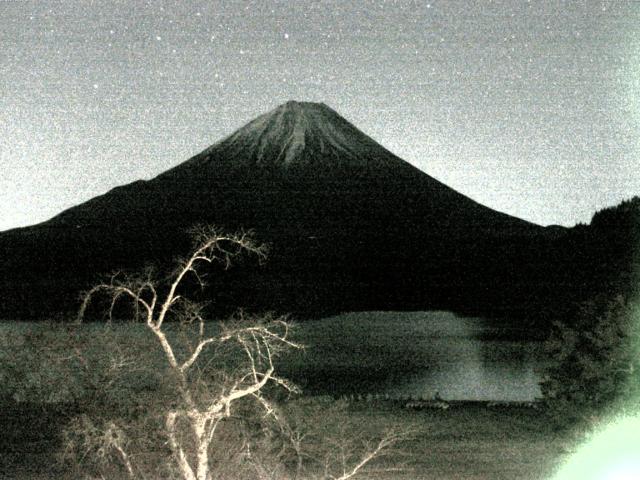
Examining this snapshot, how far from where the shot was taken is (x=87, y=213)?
165375 millimetres

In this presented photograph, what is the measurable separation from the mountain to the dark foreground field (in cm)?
8179

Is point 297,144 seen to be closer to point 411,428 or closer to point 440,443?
point 411,428

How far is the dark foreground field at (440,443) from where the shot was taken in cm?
1716

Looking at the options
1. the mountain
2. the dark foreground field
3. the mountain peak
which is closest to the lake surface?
the dark foreground field

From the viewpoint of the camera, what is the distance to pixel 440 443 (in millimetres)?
20578

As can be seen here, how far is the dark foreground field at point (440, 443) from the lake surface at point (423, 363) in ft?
7.01

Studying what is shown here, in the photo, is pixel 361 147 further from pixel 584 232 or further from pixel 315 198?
pixel 584 232

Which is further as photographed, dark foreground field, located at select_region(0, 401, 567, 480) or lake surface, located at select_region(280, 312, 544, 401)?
lake surface, located at select_region(280, 312, 544, 401)

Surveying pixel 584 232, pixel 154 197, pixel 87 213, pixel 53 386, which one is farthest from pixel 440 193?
pixel 53 386

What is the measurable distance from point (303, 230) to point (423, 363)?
115 metres

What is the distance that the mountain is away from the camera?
4904 inches

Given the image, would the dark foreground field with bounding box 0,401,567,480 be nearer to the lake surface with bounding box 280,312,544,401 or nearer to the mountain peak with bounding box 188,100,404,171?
the lake surface with bounding box 280,312,544,401

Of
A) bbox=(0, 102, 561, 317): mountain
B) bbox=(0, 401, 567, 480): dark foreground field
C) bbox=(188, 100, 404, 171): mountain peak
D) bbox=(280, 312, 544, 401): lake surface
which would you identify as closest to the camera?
bbox=(0, 401, 567, 480): dark foreground field

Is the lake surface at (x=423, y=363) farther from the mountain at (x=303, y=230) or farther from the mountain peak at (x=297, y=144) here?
the mountain peak at (x=297, y=144)
